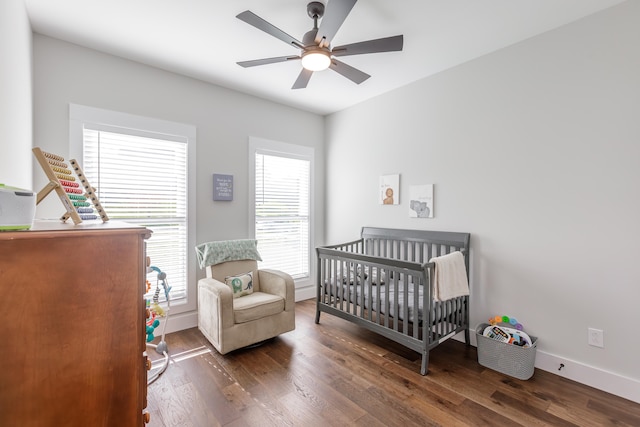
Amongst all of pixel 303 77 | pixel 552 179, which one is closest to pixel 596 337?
pixel 552 179

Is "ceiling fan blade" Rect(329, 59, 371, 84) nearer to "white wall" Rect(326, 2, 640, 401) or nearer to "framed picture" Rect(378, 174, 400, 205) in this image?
"white wall" Rect(326, 2, 640, 401)

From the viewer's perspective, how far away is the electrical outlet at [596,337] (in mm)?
2087

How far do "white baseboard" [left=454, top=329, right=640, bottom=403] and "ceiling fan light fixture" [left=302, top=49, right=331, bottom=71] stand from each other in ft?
8.99

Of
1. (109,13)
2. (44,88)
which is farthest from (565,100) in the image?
(44,88)

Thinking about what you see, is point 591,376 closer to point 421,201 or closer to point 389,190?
point 421,201

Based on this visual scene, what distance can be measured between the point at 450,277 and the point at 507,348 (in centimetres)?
64

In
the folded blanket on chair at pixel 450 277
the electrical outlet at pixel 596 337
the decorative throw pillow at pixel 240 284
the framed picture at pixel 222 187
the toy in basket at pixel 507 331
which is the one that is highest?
the framed picture at pixel 222 187

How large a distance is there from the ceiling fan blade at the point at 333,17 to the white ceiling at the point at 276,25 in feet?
0.17

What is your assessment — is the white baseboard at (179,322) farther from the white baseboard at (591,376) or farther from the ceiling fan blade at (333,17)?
the white baseboard at (591,376)

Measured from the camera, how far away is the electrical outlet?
6.85ft

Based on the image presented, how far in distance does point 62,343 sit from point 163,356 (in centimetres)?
186

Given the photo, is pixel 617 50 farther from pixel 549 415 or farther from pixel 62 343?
pixel 62 343

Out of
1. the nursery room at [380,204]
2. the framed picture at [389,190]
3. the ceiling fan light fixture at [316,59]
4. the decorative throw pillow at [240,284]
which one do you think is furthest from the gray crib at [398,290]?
the ceiling fan light fixture at [316,59]

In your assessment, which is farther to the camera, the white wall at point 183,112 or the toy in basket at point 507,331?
the white wall at point 183,112
